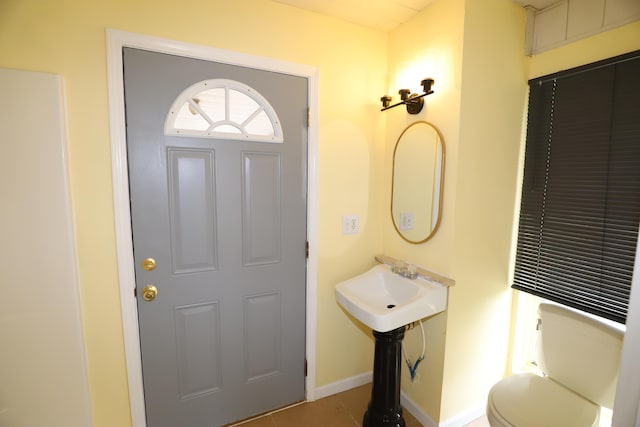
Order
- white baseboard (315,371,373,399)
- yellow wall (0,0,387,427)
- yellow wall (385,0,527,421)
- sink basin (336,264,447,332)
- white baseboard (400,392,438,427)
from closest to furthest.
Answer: yellow wall (0,0,387,427)
sink basin (336,264,447,332)
yellow wall (385,0,527,421)
white baseboard (400,392,438,427)
white baseboard (315,371,373,399)

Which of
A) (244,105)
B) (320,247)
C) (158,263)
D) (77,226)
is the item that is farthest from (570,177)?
(77,226)

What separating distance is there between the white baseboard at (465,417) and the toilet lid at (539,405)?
45 cm

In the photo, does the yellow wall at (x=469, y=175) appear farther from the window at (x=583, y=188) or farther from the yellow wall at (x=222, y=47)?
the yellow wall at (x=222, y=47)

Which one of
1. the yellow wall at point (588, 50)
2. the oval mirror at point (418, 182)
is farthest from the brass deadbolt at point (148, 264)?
the yellow wall at point (588, 50)

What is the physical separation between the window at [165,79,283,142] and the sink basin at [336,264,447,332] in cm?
100

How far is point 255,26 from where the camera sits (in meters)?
1.60

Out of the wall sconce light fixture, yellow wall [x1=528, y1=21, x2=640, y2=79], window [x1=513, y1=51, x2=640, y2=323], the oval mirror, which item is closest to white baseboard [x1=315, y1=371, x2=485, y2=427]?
window [x1=513, y1=51, x2=640, y2=323]

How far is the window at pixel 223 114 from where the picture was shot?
1.51m

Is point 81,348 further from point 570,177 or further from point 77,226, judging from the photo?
point 570,177

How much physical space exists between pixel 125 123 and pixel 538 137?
2.24 metres

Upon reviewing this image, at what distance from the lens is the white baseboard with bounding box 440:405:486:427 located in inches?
69.9

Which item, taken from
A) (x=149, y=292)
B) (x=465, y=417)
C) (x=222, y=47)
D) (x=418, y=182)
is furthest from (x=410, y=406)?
(x=222, y=47)

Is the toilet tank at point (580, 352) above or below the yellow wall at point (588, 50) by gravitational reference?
below

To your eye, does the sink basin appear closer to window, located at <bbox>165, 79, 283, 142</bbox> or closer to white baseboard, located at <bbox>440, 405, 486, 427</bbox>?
white baseboard, located at <bbox>440, 405, 486, 427</bbox>
